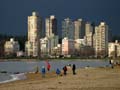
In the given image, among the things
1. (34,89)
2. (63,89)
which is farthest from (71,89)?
(34,89)

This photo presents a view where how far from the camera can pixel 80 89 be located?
26.3 m

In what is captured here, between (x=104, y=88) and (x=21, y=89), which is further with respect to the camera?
(x=21, y=89)

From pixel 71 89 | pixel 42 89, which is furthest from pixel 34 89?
pixel 71 89

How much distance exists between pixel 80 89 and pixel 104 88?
1.37 m

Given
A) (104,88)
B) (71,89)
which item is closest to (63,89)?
(71,89)

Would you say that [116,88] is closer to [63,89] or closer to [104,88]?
[104,88]

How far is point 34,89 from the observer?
27.6 meters

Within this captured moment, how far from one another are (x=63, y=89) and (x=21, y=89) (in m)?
2.86

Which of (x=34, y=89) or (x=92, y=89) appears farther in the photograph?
(x=34, y=89)

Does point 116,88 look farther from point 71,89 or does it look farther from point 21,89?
point 21,89

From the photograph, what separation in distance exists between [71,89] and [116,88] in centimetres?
257

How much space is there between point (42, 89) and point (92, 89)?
10.8 ft

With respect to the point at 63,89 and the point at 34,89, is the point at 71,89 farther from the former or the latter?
the point at 34,89

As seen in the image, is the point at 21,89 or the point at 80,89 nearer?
the point at 80,89
